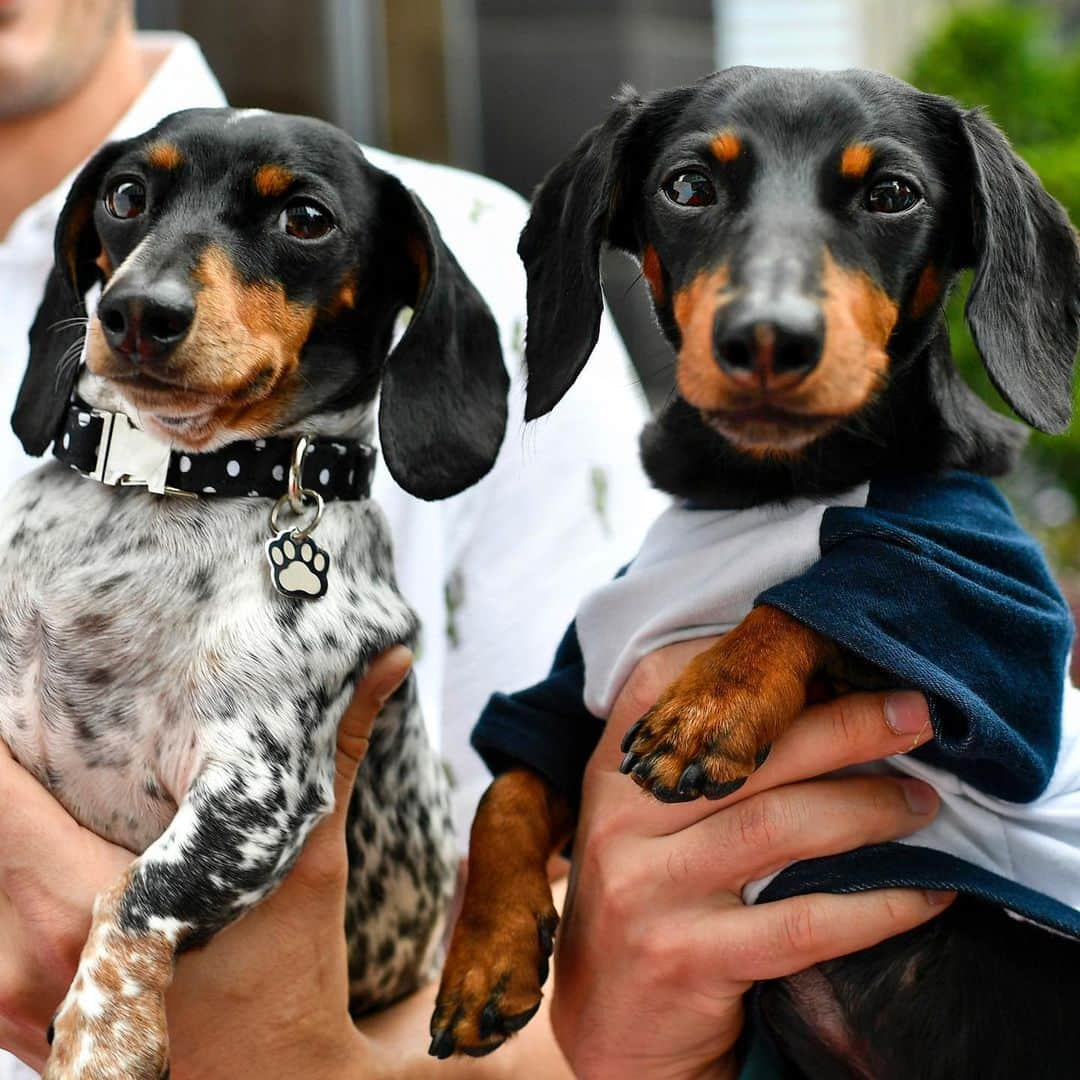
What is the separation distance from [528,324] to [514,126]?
459 centimetres

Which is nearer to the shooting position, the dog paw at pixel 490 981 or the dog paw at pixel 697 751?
the dog paw at pixel 697 751

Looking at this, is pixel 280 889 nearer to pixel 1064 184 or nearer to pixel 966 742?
pixel 966 742

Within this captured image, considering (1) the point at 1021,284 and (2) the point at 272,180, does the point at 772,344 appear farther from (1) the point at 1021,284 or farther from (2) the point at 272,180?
(2) the point at 272,180

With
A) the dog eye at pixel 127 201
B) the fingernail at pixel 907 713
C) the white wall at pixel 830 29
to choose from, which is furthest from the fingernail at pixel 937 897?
the white wall at pixel 830 29

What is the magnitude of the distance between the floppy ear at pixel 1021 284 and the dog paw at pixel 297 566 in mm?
808

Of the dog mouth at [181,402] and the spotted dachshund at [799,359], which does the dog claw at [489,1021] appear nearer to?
the spotted dachshund at [799,359]

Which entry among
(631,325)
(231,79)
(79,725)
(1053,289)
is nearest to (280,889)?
(79,725)

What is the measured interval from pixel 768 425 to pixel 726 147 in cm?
36

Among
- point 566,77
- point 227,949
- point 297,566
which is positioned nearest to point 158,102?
point 297,566

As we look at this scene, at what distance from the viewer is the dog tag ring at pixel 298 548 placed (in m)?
1.78

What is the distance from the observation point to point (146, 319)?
64.1 inches

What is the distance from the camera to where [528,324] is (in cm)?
191

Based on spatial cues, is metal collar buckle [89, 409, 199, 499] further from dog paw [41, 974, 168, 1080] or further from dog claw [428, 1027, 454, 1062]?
dog claw [428, 1027, 454, 1062]

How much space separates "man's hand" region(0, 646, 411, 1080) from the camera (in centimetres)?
171
